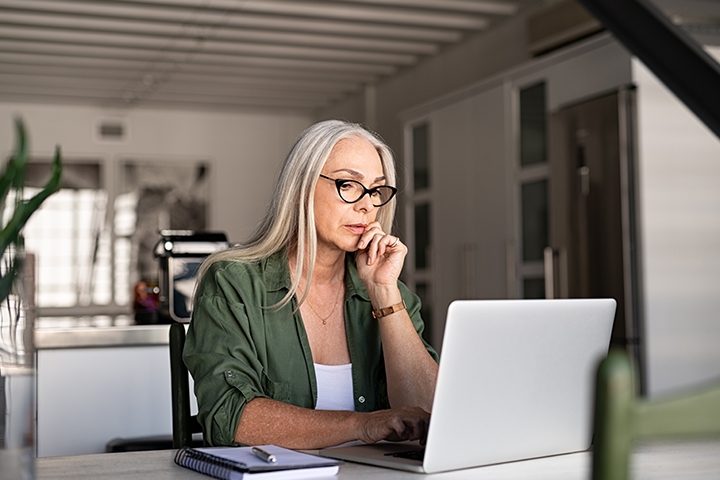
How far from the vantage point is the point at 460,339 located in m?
1.16

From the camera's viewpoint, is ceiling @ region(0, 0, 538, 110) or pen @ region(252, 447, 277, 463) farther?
ceiling @ region(0, 0, 538, 110)

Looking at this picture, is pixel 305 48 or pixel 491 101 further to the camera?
pixel 305 48

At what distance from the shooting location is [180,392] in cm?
178

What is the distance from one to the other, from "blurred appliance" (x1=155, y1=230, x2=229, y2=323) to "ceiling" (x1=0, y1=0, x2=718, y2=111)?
117 inches

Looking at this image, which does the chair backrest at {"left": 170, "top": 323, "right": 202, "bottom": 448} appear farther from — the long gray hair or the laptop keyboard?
the laptop keyboard

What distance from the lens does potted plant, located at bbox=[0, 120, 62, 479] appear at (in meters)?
0.80

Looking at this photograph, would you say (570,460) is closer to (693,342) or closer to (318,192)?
(318,192)

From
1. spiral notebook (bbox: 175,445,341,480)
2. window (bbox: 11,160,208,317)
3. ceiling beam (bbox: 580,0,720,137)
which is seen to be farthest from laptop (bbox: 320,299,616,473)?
window (bbox: 11,160,208,317)

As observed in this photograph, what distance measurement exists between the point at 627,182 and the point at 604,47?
0.68 metres

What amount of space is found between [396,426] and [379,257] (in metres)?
0.60

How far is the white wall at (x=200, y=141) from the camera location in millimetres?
8586

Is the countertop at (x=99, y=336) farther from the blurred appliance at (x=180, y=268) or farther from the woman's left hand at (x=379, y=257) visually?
the woman's left hand at (x=379, y=257)

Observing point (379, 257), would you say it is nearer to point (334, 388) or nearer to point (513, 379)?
point (334, 388)

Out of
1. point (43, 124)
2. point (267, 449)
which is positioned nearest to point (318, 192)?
point (267, 449)
